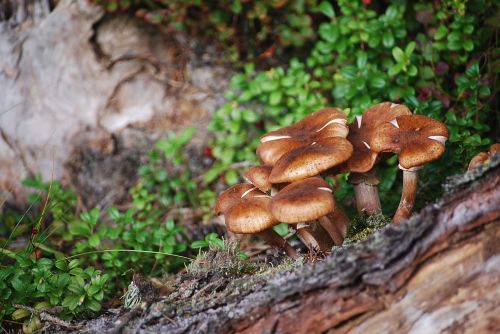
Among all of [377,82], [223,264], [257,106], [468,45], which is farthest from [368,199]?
[257,106]

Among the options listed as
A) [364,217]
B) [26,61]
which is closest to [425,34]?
[364,217]

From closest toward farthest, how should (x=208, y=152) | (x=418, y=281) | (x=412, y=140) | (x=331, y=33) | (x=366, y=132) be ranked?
(x=418, y=281) < (x=412, y=140) < (x=366, y=132) < (x=331, y=33) < (x=208, y=152)

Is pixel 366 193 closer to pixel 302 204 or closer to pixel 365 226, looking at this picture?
pixel 365 226

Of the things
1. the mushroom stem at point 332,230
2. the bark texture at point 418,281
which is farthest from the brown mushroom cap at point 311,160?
the bark texture at point 418,281

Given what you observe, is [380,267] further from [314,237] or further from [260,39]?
[260,39]

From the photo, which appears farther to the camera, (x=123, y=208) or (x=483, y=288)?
(x=123, y=208)
